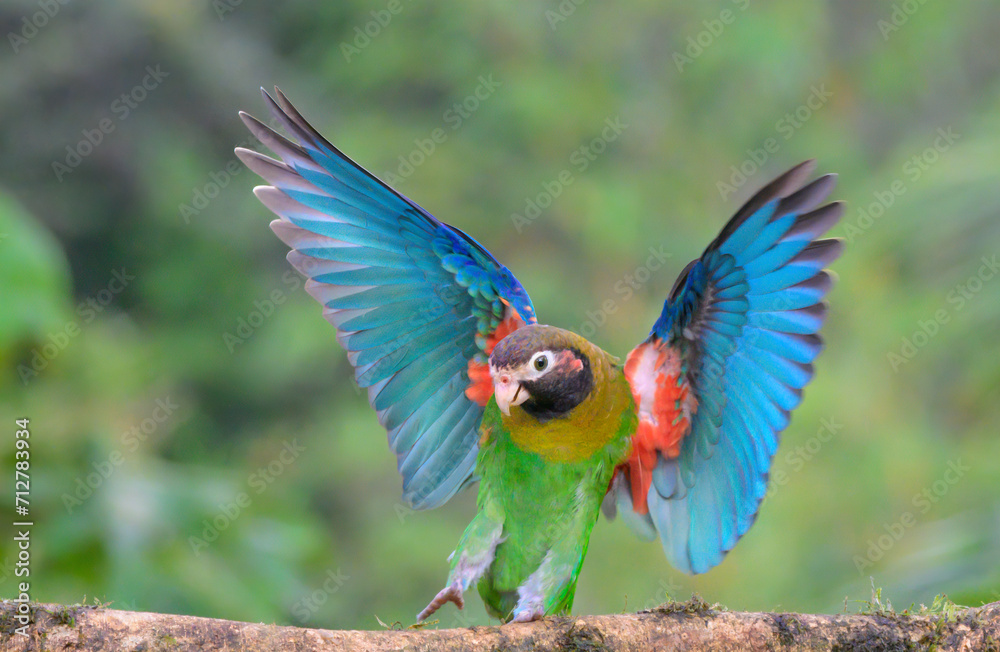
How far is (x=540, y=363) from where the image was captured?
11.1ft

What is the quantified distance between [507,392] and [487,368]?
56 centimetres

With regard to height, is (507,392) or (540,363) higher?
(540,363)

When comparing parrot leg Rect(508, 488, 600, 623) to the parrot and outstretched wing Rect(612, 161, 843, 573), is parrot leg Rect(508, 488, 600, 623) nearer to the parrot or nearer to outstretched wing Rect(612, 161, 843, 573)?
the parrot

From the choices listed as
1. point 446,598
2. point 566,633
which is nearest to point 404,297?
point 446,598

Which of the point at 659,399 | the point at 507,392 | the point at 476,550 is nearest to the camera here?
the point at 507,392

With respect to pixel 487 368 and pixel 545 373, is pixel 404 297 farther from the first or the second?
pixel 545 373

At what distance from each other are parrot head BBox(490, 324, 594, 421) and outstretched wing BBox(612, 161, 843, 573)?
33 centimetres

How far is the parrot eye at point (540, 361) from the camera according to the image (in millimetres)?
3379

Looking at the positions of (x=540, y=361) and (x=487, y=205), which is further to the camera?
(x=487, y=205)

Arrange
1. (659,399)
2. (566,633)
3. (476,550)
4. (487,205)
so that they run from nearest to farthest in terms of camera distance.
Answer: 1. (566,633)
2. (476,550)
3. (659,399)
4. (487,205)

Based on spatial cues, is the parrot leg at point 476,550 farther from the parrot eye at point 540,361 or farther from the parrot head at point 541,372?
the parrot eye at point 540,361

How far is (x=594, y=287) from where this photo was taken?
10.4 meters

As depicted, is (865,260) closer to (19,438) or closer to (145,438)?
(145,438)

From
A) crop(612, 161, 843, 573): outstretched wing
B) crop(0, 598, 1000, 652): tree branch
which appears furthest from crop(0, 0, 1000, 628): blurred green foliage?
crop(0, 598, 1000, 652): tree branch
